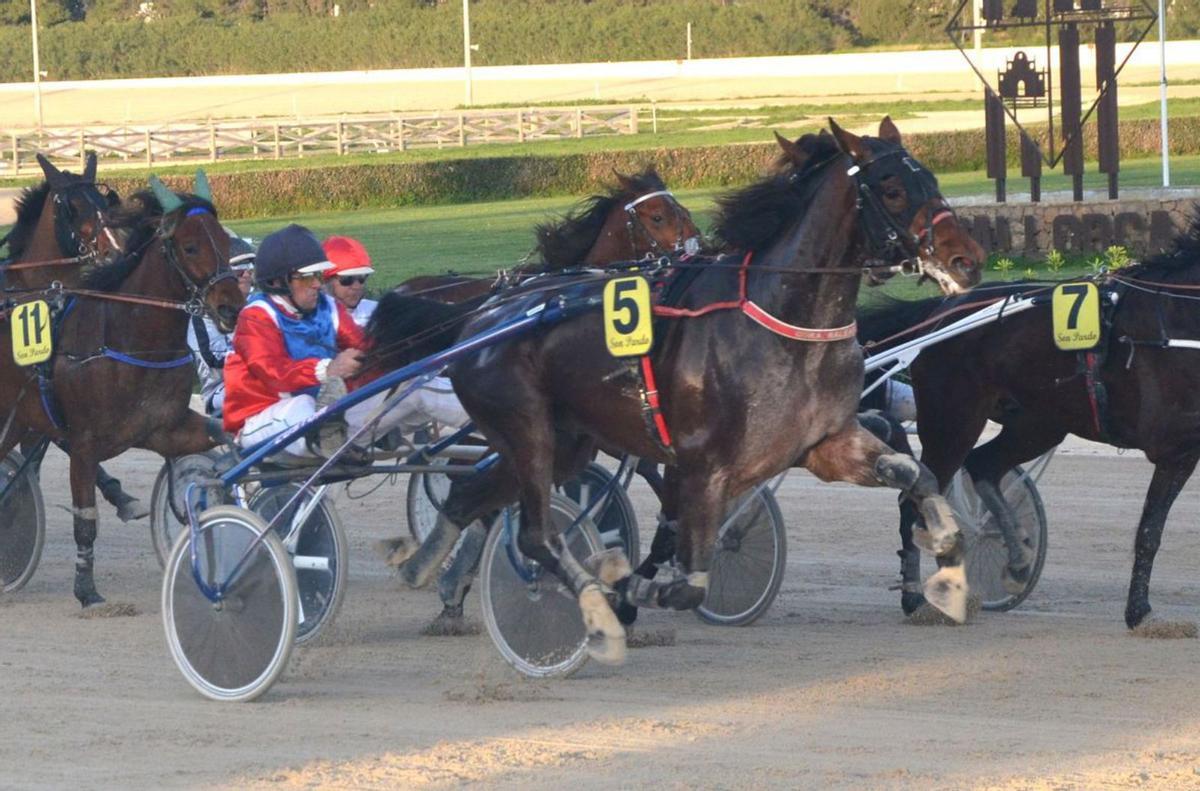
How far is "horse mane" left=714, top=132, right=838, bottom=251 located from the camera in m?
5.55

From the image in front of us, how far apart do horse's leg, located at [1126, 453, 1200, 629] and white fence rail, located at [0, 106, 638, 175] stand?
29.0 m

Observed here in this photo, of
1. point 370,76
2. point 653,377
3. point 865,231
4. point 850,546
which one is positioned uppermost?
point 370,76

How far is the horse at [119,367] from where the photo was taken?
7.26 m

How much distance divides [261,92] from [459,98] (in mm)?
6049

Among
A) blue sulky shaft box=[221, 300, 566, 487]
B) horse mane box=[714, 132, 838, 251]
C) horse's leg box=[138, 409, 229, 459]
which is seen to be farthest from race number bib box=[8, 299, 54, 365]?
horse mane box=[714, 132, 838, 251]

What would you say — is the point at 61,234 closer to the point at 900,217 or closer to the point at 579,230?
the point at 579,230

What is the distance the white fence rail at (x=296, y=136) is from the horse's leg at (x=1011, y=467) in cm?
2815

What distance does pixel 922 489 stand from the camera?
5328 mm

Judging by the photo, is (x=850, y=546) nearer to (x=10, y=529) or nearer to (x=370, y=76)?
(x=10, y=529)

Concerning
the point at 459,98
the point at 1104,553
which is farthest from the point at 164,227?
the point at 459,98

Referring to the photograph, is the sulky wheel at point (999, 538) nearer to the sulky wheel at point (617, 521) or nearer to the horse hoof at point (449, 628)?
the sulky wheel at point (617, 521)

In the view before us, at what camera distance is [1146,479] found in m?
9.21

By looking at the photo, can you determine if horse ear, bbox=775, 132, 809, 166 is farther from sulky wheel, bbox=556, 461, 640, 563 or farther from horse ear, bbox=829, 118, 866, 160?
sulky wheel, bbox=556, 461, 640, 563

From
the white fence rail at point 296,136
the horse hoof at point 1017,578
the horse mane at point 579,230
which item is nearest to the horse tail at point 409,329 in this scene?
the horse mane at point 579,230
